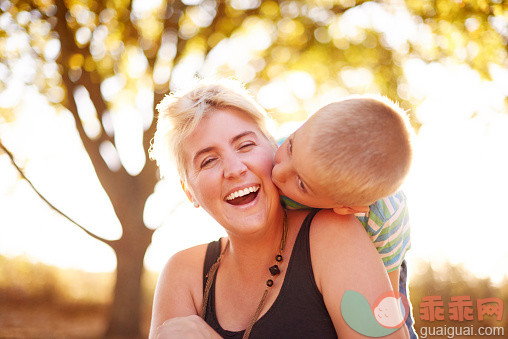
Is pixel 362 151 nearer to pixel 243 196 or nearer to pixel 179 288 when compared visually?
pixel 243 196

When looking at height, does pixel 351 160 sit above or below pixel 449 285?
below

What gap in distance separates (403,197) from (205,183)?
0.93 m

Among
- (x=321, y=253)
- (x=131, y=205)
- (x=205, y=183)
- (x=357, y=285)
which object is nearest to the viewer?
(x=357, y=285)

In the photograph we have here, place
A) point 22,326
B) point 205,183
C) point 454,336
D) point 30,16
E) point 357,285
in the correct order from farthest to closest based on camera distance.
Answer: point 22,326 → point 454,336 → point 30,16 → point 205,183 → point 357,285

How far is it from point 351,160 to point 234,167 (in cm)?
50

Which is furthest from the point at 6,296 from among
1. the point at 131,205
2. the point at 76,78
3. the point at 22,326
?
the point at 76,78

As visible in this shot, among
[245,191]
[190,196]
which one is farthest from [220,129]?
[190,196]

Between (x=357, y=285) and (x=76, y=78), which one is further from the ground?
(x=76, y=78)

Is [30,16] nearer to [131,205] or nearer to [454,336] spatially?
[131,205]

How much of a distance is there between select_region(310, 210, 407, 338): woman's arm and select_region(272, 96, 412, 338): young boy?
0.28 ft

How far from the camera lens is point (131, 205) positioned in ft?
22.3

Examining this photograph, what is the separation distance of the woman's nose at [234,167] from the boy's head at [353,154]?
0.69ft

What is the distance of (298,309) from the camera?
5.95 ft

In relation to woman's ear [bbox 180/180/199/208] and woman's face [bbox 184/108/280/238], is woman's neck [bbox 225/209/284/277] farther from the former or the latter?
woman's ear [bbox 180/180/199/208]
